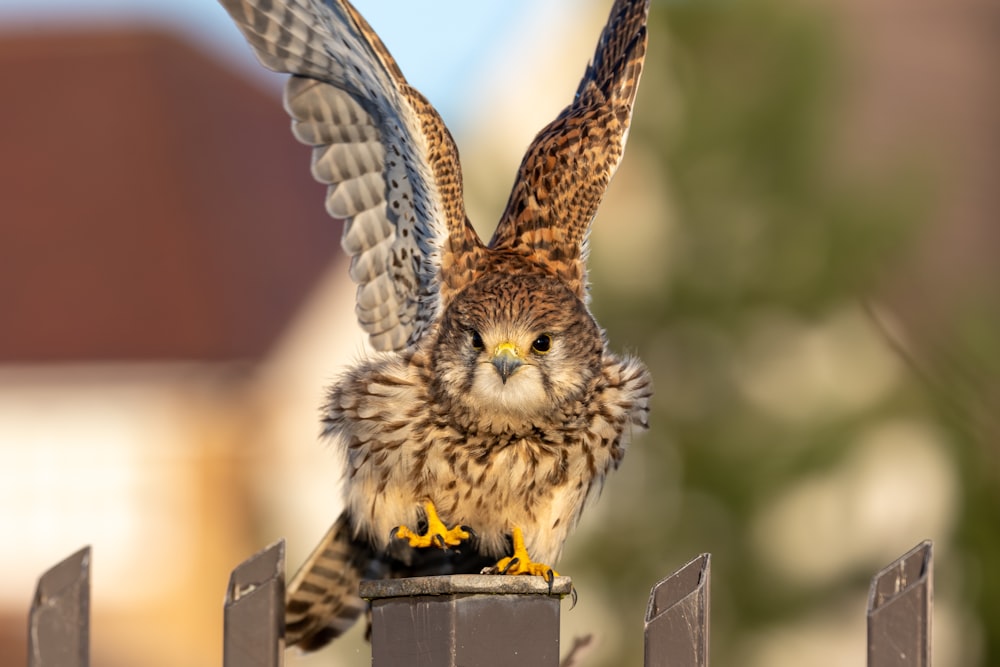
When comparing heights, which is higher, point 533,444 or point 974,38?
point 974,38

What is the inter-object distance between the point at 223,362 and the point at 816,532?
7780 mm

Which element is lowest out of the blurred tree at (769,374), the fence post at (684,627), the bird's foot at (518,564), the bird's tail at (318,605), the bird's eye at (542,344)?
the fence post at (684,627)

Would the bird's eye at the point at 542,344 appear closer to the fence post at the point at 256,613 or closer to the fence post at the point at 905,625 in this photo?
the fence post at the point at 256,613

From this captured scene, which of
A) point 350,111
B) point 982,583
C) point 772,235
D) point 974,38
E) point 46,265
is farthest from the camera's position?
point 974,38

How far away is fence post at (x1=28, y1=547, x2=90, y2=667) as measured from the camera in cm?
216

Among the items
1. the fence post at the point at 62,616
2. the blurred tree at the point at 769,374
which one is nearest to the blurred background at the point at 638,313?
the blurred tree at the point at 769,374

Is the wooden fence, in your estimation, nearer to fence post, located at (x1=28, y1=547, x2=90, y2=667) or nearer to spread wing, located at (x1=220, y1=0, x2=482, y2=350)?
fence post, located at (x1=28, y1=547, x2=90, y2=667)

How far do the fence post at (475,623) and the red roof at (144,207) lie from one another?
505 inches

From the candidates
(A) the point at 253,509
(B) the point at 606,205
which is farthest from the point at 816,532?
(A) the point at 253,509

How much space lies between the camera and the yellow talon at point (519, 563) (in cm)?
299

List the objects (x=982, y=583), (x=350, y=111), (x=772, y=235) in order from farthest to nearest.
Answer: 1. (x=772, y=235)
2. (x=982, y=583)
3. (x=350, y=111)

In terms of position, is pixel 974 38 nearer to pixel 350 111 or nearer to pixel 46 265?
pixel 46 265

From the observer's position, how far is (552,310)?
134 inches

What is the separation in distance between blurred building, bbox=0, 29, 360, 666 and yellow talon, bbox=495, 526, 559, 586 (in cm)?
1017
